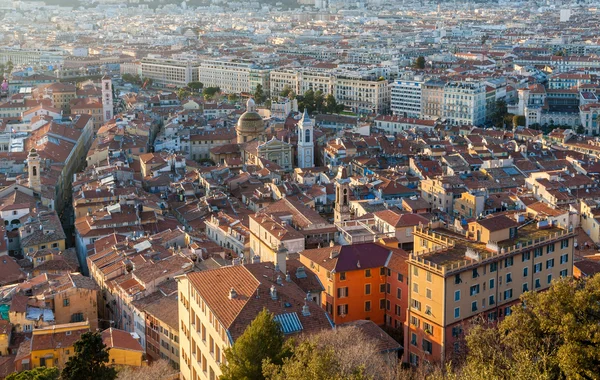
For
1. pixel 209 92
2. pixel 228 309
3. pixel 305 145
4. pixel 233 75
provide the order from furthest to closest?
pixel 233 75
pixel 209 92
pixel 305 145
pixel 228 309

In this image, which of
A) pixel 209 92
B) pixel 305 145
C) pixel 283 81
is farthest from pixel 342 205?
pixel 283 81

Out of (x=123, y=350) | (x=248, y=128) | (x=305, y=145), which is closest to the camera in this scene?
(x=123, y=350)

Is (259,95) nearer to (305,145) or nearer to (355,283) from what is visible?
(305,145)

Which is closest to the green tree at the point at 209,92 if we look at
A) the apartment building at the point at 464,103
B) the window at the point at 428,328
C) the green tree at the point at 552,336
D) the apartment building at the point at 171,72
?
the apartment building at the point at 171,72

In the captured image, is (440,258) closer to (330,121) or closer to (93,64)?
(330,121)

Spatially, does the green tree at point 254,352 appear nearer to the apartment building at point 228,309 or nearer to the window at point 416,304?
the apartment building at point 228,309

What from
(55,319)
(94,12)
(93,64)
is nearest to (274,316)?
(55,319)
